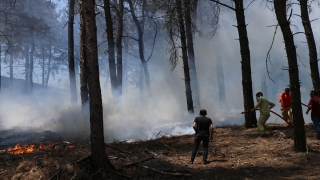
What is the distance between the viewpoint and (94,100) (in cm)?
632

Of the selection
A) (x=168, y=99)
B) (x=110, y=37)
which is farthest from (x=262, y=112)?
(x=168, y=99)

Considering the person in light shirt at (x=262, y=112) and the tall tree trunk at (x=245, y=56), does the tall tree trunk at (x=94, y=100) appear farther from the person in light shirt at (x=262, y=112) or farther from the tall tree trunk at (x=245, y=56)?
the tall tree trunk at (x=245, y=56)

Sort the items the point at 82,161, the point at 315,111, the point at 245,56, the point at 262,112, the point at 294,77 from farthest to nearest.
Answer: the point at 245,56 < the point at 262,112 < the point at 315,111 < the point at 294,77 < the point at 82,161

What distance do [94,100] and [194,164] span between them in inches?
128

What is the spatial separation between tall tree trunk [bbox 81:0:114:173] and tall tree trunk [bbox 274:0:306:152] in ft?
16.2

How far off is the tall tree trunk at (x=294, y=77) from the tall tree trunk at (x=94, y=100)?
4.92 m

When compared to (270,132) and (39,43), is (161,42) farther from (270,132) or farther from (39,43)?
(270,132)

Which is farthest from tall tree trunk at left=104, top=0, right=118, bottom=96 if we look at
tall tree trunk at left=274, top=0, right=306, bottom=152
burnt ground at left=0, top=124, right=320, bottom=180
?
tall tree trunk at left=274, top=0, right=306, bottom=152

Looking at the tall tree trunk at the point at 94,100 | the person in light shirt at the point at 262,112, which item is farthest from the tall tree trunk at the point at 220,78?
the tall tree trunk at the point at 94,100

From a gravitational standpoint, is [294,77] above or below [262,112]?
above

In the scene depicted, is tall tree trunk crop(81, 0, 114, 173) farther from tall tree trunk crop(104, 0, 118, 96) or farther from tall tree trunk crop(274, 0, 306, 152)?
tall tree trunk crop(104, 0, 118, 96)

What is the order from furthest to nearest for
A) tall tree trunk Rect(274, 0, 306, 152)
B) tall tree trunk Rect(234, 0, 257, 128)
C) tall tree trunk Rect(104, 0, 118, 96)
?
1. tall tree trunk Rect(104, 0, 118, 96)
2. tall tree trunk Rect(234, 0, 257, 128)
3. tall tree trunk Rect(274, 0, 306, 152)

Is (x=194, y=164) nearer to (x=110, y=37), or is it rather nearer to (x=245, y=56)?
(x=245, y=56)

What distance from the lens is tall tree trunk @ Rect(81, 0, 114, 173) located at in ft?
20.7
